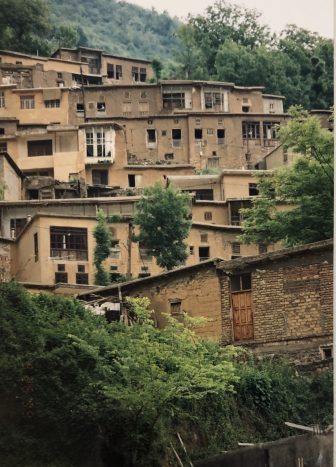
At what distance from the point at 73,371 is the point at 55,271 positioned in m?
16.2

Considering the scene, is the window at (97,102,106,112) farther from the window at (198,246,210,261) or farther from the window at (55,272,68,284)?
the window at (55,272,68,284)

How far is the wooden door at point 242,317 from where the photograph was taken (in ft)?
70.5

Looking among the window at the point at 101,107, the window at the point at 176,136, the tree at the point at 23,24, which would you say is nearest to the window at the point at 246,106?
the window at the point at 176,136

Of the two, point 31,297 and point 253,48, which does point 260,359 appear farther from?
point 253,48

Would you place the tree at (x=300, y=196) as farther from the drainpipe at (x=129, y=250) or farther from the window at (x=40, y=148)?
the window at (x=40, y=148)

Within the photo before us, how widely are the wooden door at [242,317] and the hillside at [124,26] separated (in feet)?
203

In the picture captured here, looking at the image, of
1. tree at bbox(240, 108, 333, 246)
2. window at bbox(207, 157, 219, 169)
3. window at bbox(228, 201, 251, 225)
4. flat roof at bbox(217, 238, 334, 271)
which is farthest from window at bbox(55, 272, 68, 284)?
window at bbox(207, 157, 219, 169)

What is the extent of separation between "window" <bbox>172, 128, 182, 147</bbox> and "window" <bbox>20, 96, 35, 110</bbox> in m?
5.91

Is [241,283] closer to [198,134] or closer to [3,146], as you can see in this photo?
[3,146]

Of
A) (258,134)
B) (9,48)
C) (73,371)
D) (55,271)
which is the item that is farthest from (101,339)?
(9,48)

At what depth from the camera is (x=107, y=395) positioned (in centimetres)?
1527

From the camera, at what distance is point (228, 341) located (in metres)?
21.5

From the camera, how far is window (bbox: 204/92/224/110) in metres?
Result: 49.6

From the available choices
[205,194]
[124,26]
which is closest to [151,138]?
[205,194]
